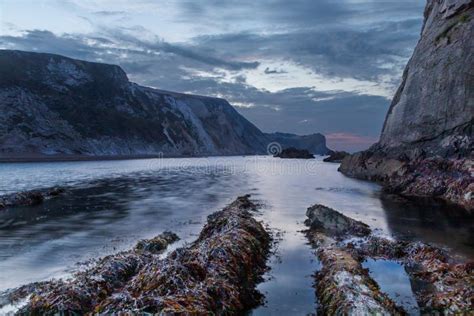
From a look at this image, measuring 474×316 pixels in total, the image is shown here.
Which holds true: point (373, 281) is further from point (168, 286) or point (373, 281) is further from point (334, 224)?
point (334, 224)

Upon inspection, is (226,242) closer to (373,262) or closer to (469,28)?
(373,262)

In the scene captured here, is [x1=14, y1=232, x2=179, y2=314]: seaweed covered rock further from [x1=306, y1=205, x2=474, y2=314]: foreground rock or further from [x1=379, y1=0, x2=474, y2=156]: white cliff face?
[x1=379, y1=0, x2=474, y2=156]: white cliff face

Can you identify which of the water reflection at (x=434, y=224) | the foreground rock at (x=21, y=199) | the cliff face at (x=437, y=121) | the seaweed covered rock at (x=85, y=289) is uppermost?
the cliff face at (x=437, y=121)

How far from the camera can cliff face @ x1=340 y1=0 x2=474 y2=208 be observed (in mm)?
31766

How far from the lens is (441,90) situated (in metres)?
40.2

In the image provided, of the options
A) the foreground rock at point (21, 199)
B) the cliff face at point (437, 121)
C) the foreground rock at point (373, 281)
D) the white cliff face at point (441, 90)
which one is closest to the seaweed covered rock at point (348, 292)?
the foreground rock at point (373, 281)

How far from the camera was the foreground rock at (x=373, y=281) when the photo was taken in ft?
27.2

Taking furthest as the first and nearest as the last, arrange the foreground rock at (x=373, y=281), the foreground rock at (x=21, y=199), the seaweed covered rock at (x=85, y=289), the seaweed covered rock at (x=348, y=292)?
the foreground rock at (x=21, y=199)
the foreground rock at (x=373, y=281)
the seaweed covered rock at (x=348, y=292)
the seaweed covered rock at (x=85, y=289)

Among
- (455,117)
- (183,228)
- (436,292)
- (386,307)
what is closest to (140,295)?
(386,307)

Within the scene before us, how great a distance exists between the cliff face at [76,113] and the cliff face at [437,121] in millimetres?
89246

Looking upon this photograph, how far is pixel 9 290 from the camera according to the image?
9828mm

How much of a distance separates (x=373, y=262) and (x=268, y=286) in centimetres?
430

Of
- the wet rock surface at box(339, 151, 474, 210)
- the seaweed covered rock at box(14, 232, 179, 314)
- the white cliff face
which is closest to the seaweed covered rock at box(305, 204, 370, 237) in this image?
the seaweed covered rock at box(14, 232, 179, 314)

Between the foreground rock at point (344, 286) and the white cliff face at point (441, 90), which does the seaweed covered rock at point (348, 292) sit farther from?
the white cliff face at point (441, 90)
